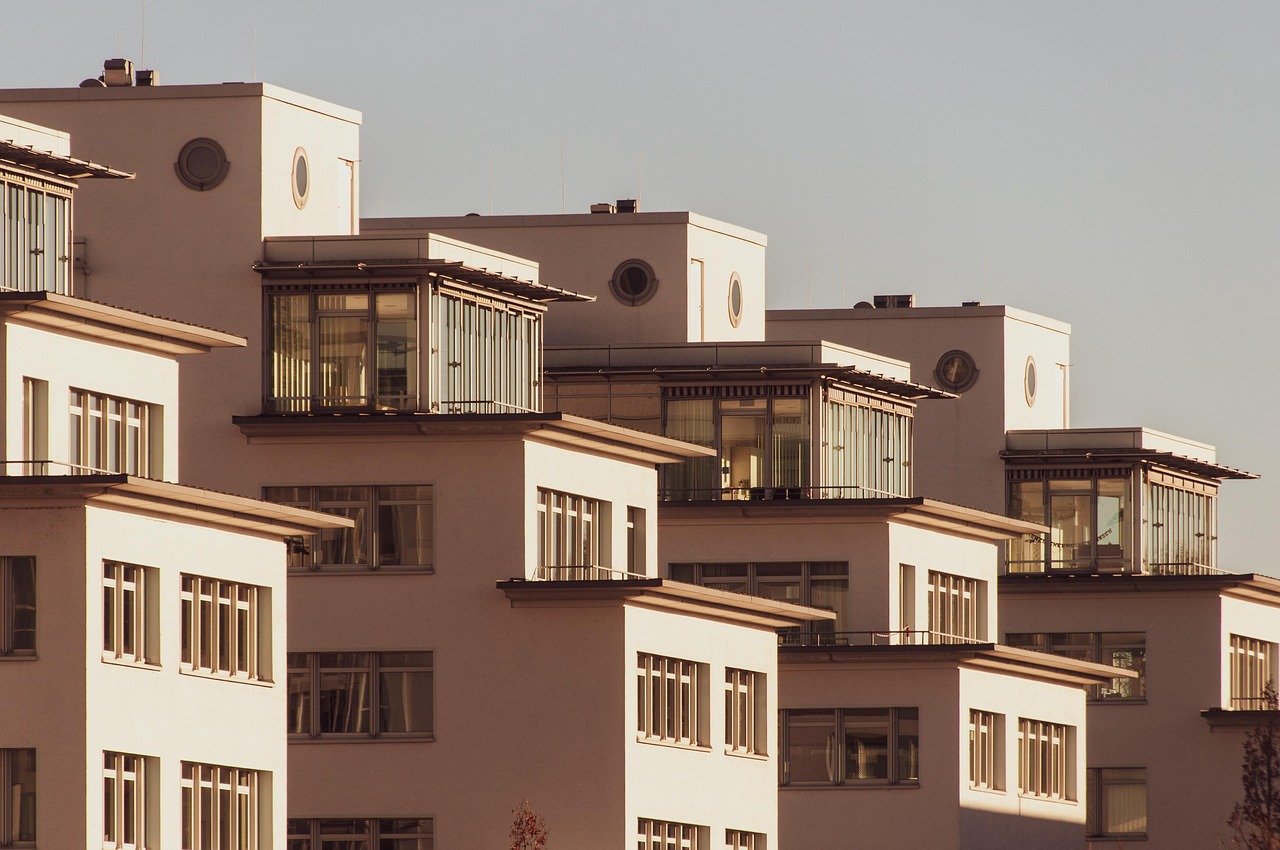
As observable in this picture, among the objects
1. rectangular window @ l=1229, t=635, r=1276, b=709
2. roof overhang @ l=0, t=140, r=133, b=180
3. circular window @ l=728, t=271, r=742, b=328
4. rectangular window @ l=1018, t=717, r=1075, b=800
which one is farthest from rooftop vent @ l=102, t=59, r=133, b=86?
rectangular window @ l=1229, t=635, r=1276, b=709

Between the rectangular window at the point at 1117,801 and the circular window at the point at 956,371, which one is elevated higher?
the circular window at the point at 956,371

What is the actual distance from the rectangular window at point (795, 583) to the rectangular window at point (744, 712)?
6448 millimetres

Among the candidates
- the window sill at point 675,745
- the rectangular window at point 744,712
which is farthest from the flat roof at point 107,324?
the rectangular window at point 744,712

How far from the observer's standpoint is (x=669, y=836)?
70750 millimetres

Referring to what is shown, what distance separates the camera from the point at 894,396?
87.6 m

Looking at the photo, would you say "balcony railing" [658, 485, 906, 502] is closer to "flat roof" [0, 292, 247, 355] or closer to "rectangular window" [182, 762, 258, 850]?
"flat roof" [0, 292, 247, 355]

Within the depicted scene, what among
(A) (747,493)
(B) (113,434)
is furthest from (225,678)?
(A) (747,493)

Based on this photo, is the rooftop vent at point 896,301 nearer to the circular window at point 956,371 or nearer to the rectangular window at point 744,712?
the circular window at point 956,371

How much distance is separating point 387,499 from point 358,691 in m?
4.32

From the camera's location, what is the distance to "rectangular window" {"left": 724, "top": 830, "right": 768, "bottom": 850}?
243 ft

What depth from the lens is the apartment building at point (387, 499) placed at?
226 ft

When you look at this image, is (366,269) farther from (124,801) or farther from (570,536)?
(124,801)

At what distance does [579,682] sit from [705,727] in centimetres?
516

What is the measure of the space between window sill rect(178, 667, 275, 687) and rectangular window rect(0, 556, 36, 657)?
11.8ft
